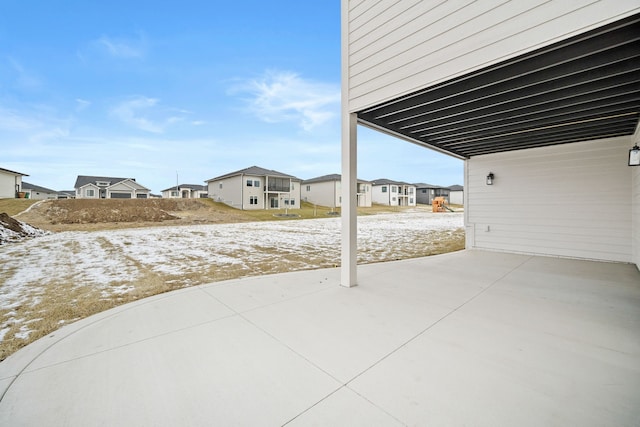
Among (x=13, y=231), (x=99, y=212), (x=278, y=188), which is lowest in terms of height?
(x=13, y=231)

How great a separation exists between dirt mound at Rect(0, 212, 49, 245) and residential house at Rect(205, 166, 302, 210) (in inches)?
735

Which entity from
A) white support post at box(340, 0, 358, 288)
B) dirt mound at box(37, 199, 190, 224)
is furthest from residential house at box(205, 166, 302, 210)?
white support post at box(340, 0, 358, 288)

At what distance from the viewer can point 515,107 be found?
4.11 m

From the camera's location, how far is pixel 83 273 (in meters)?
5.12

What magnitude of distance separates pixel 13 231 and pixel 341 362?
1476cm

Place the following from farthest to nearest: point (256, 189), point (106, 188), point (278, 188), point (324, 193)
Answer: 1. point (324, 193)
2. point (106, 188)
3. point (278, 188)
4. point (256, 189)

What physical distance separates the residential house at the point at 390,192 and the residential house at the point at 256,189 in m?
19.7

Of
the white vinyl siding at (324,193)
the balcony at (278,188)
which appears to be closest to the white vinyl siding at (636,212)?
the balcony at (278,188)

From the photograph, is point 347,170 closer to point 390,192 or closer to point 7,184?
point 7,184

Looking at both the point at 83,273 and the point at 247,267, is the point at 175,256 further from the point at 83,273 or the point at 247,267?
the point at 247,267

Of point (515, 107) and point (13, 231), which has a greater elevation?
point (515, 107)

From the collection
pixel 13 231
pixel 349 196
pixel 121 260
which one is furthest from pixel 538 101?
pixel 13 231

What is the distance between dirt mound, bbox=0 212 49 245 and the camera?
9.30 meters

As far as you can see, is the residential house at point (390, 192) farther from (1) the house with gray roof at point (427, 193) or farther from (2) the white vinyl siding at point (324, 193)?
(2) the white vinyl siding at point (324, 193)
